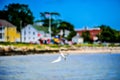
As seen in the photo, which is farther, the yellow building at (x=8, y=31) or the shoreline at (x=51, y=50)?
the yellow building at (x=8, y=31)

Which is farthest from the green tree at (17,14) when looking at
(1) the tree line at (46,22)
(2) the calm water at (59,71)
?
(2) the calm water at (59,71)

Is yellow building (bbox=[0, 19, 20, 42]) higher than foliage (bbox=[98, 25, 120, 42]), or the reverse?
yellow building (bbox=[0, 19, 20, 42])

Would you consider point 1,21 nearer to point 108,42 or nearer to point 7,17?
point 7,17

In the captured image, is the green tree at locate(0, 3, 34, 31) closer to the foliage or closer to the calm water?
the foliage

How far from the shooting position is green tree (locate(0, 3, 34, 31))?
26.4 meters

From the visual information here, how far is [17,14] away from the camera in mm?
28250

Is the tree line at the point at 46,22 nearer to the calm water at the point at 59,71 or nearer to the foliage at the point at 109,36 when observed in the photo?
the foliage at the point at 109,36

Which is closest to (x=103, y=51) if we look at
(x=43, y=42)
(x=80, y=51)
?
(x=80, y=51)

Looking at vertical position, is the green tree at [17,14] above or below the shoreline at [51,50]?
above

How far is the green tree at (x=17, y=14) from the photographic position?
26.4 m

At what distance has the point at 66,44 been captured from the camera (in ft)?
97.2

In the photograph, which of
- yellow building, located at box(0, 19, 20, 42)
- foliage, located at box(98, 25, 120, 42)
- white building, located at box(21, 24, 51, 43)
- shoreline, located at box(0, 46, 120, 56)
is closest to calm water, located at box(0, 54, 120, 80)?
shoreline, located at box(0, 46, 120, 56)

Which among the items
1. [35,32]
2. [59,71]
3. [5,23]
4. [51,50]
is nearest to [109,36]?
[51,50]

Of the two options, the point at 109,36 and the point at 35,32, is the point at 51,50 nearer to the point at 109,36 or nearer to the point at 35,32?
the point at 109,36
